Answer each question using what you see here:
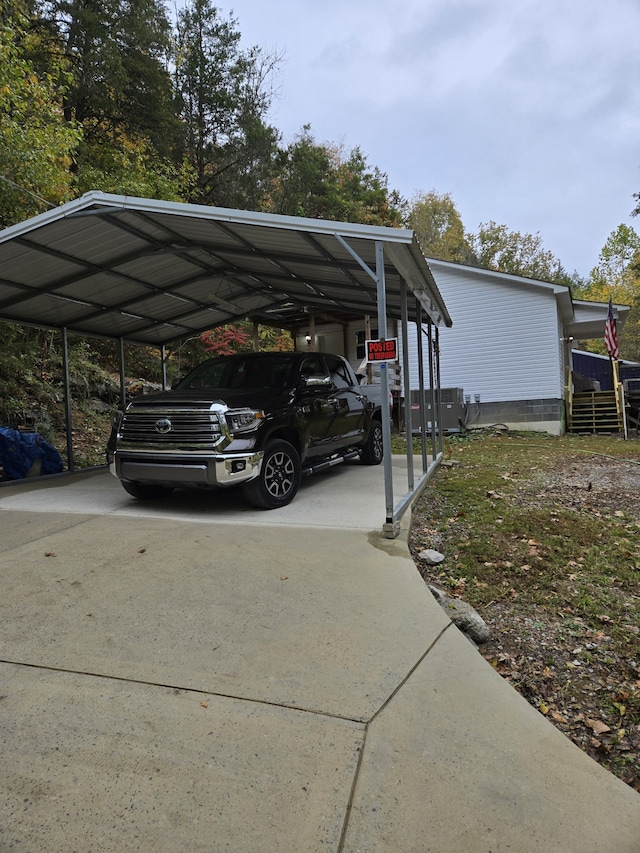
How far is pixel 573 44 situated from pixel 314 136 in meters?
14.2

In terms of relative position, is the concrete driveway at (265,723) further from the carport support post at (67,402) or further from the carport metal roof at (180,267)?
the carport support post at (67,402)

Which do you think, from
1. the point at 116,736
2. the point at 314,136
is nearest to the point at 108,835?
the point at 116,736

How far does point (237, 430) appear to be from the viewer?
5.29 m

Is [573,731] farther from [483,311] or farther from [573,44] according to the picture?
[573,44]

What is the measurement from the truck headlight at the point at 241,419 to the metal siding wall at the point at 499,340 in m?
12.7

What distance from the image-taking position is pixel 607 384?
2816 centimetres

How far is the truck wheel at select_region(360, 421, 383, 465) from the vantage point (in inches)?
355

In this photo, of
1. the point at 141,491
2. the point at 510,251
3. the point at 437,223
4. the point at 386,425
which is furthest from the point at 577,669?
the point at 437,223

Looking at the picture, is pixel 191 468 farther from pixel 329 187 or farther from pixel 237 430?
pixel 329 187

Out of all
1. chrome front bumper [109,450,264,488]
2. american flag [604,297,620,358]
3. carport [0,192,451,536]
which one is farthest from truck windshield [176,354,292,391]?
american flag [604,297,620,358]

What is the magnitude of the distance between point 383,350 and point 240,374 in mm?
2740

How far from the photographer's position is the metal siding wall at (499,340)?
1599 centimetres

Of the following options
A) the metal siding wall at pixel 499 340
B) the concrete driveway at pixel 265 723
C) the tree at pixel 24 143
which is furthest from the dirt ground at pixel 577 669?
the metal siding wall at pixel 499 340

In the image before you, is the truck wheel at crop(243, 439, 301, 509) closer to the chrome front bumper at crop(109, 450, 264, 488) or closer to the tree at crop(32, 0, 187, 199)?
the chrome front bumper at crop(109, 450, 264, 488)
